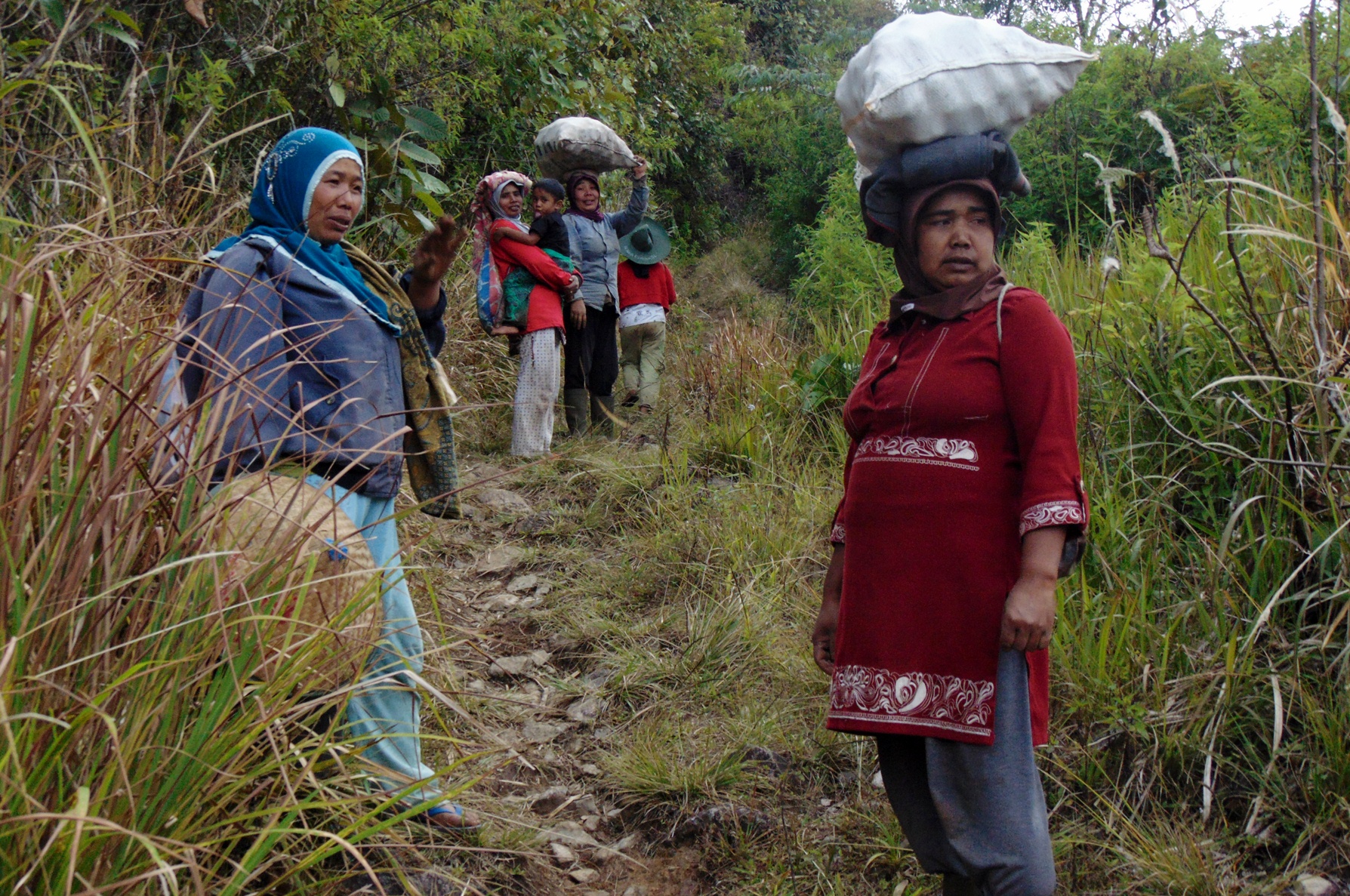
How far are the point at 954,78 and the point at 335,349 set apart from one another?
1604 mm

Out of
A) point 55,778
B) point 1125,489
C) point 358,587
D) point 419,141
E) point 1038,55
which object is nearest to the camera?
point 55,778

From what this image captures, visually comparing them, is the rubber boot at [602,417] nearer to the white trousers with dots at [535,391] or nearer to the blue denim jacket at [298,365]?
the white trousers with dots at [535,391]

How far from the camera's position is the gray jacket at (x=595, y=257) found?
725 cm

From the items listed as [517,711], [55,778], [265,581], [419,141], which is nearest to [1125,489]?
[517,711]

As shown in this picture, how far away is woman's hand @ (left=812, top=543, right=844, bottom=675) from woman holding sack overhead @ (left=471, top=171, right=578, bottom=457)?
A: 436cm

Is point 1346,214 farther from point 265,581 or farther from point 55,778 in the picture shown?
point 55,778

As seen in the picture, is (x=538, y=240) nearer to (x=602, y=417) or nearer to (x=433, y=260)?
(x=602, y=417)

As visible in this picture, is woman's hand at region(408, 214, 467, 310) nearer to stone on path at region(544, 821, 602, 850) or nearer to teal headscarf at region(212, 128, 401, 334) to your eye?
teal headscarf at region(212, 128, 401, 334)

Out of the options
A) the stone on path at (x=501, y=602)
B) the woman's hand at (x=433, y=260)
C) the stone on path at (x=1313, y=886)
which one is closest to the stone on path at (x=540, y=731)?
the stone on path at (x=501, y=602)

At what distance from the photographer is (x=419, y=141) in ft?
23.2

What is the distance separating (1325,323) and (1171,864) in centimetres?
149

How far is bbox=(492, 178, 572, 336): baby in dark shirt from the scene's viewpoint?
261 inches

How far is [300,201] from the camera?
2.75 m

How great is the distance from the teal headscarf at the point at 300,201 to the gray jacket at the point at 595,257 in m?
4.35
